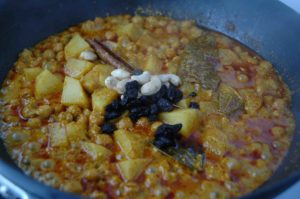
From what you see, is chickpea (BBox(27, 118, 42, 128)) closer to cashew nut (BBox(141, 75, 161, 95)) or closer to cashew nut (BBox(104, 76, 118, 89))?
cashew nut (BBox(104, 76, 118, 89))

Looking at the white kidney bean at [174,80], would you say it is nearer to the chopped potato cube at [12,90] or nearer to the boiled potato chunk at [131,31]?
the boiled potato chunk at [131,31]

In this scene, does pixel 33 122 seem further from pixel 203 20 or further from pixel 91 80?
pixel 203 20

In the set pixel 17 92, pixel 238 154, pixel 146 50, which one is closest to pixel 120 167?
pixel 238 154

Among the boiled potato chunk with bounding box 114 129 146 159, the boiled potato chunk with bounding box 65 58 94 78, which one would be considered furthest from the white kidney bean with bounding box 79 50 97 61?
the boiled potato chunk with bounding box 114 129 146 159

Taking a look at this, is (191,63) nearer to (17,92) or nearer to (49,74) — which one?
(49,74)

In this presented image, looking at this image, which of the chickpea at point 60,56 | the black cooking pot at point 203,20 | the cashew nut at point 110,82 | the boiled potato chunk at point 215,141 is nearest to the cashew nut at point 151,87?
the cashew nut at point 110,82

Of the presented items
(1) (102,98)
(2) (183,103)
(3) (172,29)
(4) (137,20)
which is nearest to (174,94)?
(2) (183,103)

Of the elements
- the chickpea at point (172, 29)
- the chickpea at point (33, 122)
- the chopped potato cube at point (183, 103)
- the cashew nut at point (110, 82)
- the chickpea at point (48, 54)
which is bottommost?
the chickpea at point (33, 122)
